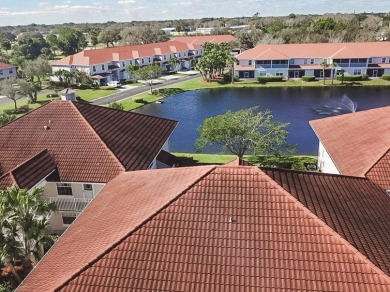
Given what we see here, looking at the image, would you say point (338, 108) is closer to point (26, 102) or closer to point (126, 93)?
point (126, 93)

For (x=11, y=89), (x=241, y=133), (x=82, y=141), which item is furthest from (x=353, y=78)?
(x=82, y=141)

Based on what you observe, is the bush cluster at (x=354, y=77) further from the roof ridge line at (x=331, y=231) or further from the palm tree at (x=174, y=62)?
the roof ridge line at (x=331, y=231)

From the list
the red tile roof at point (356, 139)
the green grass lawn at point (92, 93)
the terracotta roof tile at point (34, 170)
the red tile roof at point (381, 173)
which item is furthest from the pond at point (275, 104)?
the red tile roof at point (381, 173)

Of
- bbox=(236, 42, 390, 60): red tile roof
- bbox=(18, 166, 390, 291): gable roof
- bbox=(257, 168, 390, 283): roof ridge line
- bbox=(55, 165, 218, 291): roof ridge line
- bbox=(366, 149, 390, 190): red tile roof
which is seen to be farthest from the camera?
bbox=(236, 42, 390, 60): red tile roof

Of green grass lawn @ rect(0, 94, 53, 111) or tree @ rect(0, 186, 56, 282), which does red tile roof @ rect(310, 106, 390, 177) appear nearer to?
tree @ rect(0, 186, 56, 282)

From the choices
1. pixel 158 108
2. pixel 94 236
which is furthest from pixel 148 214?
pixel 158 108

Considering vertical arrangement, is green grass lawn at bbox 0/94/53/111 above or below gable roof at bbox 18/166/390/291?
below

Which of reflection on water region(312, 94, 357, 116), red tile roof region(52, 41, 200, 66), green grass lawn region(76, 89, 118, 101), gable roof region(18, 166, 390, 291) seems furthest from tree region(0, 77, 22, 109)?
gable roof region(18, 166, 390, 291)
